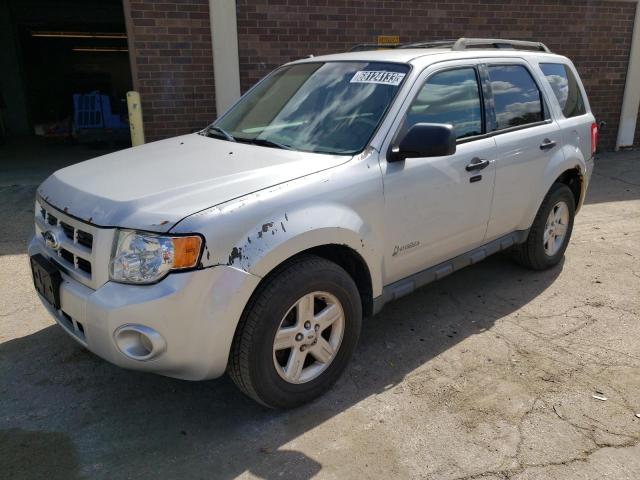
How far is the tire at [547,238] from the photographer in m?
4.64

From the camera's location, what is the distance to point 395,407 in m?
3.06

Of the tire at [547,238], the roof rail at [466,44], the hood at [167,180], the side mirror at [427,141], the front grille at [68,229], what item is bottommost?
the tire at [547,238]

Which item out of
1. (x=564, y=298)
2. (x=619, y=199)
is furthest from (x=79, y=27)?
(x=564, y=298)

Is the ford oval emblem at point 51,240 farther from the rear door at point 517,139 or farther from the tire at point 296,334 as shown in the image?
the rear door at point 517,139

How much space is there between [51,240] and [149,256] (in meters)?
0.83

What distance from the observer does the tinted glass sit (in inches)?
138

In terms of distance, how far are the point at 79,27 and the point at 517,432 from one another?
54.3 ft

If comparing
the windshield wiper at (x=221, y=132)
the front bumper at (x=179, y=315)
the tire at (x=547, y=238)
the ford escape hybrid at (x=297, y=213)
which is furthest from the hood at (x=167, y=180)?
the tire at (x=547, y=238)

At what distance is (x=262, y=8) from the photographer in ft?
26.0

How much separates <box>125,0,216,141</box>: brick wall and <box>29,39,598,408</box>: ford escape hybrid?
3865mm

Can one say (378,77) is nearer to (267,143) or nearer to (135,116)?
(267,143)

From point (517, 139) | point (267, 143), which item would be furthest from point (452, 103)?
point (267, 143)

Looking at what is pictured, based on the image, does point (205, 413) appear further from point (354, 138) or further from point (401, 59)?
point (401, 59)

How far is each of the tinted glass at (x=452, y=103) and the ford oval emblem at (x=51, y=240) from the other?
2080mm
